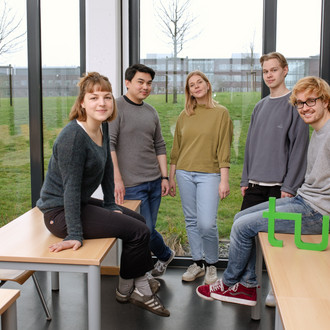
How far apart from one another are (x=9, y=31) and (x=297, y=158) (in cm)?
243

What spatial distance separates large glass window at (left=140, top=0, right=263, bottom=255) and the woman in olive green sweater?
1.27 feet

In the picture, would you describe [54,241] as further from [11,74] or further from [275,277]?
[11,74]

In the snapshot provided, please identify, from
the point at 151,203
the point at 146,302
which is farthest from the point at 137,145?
the point at 146,302

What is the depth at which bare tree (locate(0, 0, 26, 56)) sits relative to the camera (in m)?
3.62

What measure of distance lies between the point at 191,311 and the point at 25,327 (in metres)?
1.04

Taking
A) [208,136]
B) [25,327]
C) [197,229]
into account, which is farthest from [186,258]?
[25,327]

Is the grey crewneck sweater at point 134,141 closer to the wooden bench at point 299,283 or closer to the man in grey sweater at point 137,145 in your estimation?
the man in grey sweater at point 137,145

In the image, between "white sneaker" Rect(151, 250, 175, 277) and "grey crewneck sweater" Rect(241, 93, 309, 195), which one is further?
"white sneaker" Rect(151, 250, 175, 277)

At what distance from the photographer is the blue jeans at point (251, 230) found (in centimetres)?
236

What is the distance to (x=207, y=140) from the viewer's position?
10.5 feet

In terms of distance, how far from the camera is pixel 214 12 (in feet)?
11.7

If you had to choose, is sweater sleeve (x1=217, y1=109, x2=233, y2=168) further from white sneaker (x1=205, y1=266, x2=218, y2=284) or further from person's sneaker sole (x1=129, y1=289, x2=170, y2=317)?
person's sneaker sole (x1=129, y1=289, x2=170, y2=317)

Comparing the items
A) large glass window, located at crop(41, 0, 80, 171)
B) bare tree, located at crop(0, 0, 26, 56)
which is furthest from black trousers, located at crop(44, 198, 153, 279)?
bare tree, located at crop(0, 0, 26, 56)

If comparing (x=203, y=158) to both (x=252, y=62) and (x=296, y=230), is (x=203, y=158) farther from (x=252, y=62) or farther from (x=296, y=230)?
(x=296, y=230)
